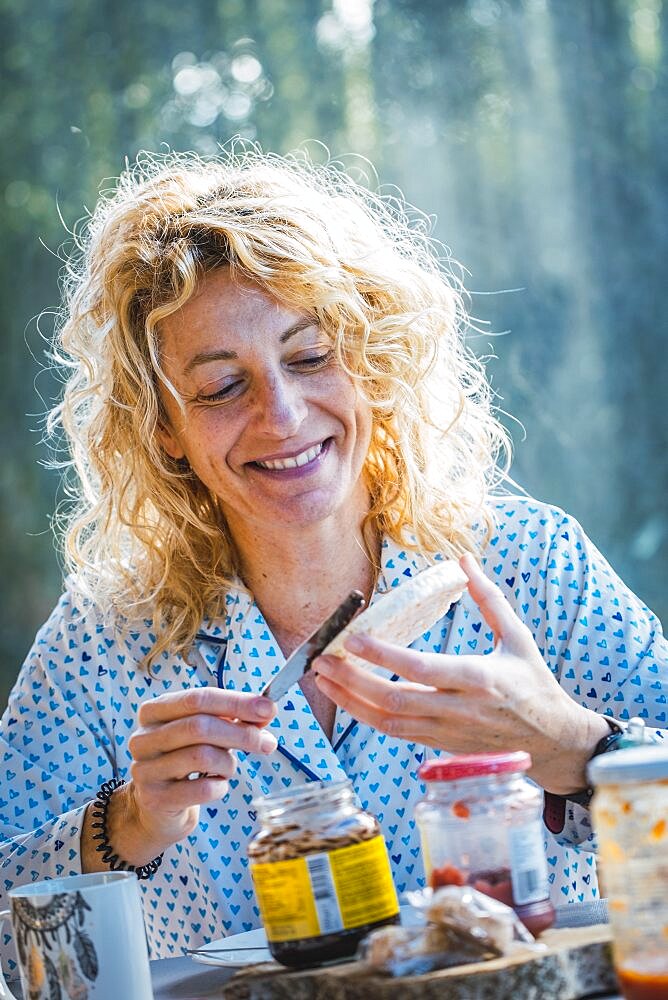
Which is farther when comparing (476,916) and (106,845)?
(106,845)

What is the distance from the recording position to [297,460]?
1.52 m

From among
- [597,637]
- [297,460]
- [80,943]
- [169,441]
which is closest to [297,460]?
[297,460]

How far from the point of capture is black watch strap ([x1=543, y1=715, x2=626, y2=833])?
1125 mm

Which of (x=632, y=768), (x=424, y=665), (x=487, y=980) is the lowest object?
(x=487, y=980)

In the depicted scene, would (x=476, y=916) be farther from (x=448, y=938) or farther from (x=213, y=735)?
(x=213, y=735)

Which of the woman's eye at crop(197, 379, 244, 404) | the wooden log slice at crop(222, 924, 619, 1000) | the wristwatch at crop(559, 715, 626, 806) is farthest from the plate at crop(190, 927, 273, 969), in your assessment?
the woman's eye at crop(197, 379, 244, 404)

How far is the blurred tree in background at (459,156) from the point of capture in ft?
8.23

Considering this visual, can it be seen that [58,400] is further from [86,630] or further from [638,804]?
[638,804]

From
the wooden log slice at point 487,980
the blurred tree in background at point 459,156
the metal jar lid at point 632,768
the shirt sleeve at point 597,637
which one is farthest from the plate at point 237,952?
the blurred tree in background at point 459,156

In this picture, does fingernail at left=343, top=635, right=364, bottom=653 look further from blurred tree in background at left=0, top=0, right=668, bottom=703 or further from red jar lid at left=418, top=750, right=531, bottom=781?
blurred tree in background at left=0, top=0, right=668, bottom=703

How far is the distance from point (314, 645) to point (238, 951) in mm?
305

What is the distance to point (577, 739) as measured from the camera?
1.10m

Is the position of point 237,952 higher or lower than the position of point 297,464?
lower

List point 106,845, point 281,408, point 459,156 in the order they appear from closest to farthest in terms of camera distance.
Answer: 1. point 106,845
2. point 281,408
3. point 459,156
